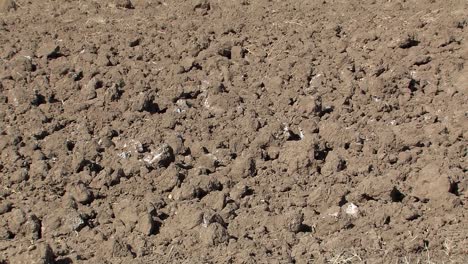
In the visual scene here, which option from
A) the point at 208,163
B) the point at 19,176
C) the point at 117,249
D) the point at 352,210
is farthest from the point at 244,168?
the point at 19,176

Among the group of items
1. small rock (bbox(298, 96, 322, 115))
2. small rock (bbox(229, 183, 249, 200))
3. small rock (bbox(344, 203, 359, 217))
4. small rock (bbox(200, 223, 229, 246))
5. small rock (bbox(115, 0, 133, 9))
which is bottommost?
small rock (bbox(344, 203, 359, 217))

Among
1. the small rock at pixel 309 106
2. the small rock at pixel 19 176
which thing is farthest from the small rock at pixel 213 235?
the small rock at pixel 309 106

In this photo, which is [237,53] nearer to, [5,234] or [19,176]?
[19,176]

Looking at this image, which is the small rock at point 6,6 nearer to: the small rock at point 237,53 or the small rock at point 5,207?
the small rock at point 237,53

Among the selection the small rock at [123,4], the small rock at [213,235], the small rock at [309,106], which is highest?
the small rock at [123,4]

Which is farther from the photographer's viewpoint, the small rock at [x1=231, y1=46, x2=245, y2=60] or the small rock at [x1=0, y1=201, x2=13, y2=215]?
the small rock at [x1=231, y1=46, x2=245, y2=60]

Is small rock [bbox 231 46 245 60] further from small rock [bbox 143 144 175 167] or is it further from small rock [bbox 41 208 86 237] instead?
small rock [bbox 41 208 86 237]

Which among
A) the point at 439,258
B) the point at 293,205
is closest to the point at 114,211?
the point at 293,205

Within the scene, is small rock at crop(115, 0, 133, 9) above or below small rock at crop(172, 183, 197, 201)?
above

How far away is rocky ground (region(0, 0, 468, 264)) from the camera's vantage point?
4.83 m

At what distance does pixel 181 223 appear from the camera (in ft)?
16.1

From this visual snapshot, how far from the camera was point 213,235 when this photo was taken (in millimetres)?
4699

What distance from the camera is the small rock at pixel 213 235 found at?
15.4ft

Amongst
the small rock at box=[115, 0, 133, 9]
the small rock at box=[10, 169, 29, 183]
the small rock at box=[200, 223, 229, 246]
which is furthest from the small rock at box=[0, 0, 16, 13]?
the small rock at box=[200, 223, 229, 246]
